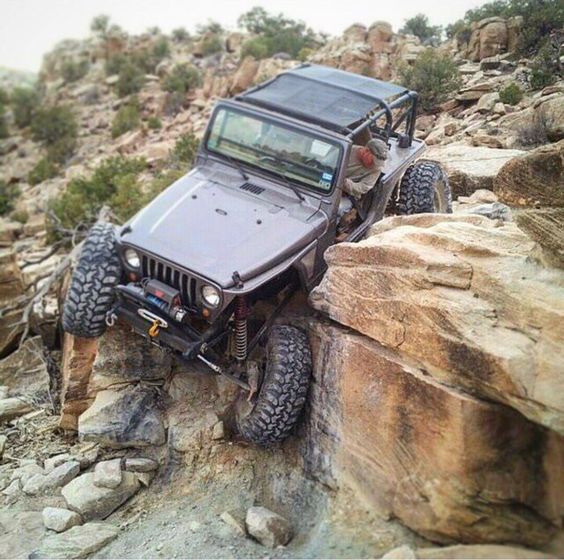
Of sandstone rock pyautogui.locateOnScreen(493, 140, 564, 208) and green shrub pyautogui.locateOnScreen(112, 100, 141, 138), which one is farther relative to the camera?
green shrub pyautogui.locateOnScreen(112, 100, 141, 138)

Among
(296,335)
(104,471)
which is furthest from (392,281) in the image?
(104,471)

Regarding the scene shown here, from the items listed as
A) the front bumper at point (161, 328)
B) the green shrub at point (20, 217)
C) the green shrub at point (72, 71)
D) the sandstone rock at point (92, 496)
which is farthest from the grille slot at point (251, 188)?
the green shrub at point (72, 71)

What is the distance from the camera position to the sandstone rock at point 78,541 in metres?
3.80

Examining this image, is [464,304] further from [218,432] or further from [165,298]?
[218,432]

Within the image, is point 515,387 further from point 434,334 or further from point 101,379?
point 101,379

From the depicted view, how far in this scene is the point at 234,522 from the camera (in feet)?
13.1

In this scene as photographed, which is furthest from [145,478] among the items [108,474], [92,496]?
[92,496]

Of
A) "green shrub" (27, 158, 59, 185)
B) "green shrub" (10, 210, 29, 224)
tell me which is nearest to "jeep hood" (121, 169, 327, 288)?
"green shrub" (10, 210, 29, 224)

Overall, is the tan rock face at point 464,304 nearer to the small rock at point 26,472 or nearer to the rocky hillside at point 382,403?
the rocky hillside at point 382,403

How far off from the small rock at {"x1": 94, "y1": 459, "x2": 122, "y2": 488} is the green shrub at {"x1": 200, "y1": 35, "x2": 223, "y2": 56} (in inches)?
642

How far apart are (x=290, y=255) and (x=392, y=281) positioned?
93 centimetres

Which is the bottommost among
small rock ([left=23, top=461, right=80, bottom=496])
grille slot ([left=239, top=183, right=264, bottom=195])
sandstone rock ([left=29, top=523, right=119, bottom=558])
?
small rock ([left=23, top=461, right=80, bottom=496])

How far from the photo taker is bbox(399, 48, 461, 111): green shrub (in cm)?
620

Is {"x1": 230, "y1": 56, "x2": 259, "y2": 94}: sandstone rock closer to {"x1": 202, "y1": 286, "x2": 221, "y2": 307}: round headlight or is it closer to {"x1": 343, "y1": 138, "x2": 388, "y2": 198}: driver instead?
{"x1": 343, "y1": 138, "x2": 388, "y2": 198}: driver
